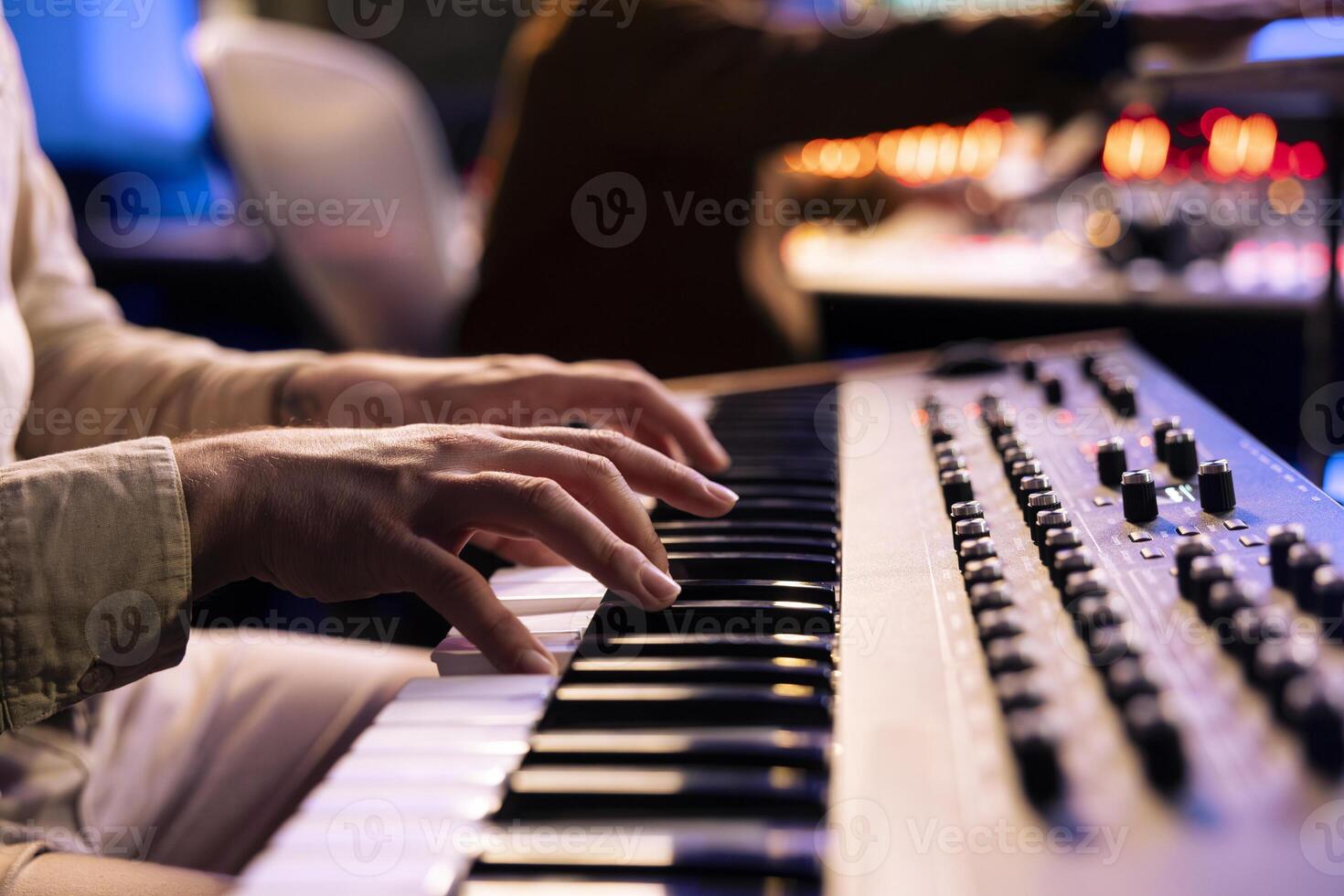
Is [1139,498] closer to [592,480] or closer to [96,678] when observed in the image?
[592,480]

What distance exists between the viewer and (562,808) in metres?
0.51

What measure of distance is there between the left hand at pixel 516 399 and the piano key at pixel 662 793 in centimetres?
52

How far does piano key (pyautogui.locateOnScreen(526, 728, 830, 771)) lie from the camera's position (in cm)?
52

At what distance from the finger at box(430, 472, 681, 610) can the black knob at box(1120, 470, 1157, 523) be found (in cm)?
31

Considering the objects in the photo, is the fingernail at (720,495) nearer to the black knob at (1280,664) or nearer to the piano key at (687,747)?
the piano key at (687,747)

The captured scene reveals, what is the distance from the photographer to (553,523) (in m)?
0.65

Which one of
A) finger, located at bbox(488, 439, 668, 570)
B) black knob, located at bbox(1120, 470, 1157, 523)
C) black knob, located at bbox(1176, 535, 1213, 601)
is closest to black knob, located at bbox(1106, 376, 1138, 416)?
black knob, located at bbox(1120, 470, 1157, 523)

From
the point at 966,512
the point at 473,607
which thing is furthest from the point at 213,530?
the point at 966,512

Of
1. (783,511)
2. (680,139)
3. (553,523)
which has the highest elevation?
(680,139)

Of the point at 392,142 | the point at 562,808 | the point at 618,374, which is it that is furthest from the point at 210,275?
the point at 562,808

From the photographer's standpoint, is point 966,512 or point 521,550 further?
point 521,550

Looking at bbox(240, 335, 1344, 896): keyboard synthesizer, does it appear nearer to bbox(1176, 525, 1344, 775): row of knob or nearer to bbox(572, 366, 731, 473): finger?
bbox(1176, 525, 1344, 775): row of knob

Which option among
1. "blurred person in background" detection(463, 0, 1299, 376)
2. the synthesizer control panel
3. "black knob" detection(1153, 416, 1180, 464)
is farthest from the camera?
"blurred person in background" detection(463, 0, 1299, 376)

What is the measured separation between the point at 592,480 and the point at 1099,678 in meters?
0.33
